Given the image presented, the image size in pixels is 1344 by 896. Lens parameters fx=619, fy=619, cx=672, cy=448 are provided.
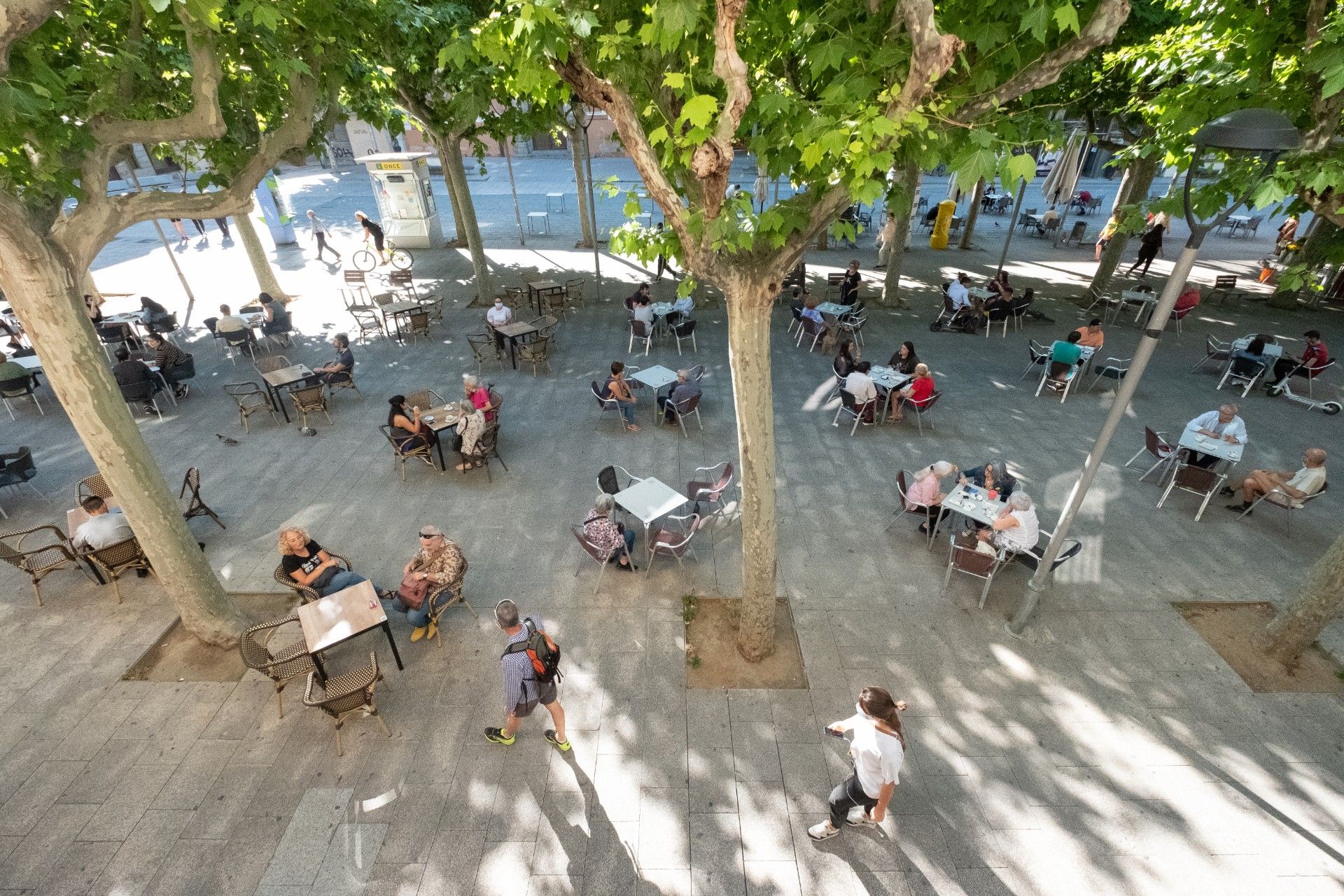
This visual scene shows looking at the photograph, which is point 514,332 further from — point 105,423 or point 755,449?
point 755,449

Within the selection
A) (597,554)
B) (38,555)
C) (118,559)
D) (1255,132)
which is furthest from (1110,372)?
(38,555)

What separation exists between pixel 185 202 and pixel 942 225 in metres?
20.3

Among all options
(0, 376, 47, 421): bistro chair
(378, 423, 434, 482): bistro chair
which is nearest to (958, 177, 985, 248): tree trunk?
(378, 423, 434, 482): bistro chair

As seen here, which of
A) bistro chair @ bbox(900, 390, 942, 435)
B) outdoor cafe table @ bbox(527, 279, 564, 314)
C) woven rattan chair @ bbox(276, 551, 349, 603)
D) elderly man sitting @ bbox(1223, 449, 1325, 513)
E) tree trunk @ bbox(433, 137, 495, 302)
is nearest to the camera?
woven rattan chair @ bbox(276, 551, 349, 603)

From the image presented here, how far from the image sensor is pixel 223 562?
705 centimetres

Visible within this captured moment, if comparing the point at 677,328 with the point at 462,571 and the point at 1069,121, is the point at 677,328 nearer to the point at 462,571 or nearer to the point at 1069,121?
the point at 462,571

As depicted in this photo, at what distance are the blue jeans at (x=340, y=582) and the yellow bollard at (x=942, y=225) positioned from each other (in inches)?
799

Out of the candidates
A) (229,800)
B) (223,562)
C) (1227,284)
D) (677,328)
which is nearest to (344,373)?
(223,562)

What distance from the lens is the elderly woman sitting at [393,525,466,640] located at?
5922mm

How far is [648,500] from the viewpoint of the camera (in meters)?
6.89

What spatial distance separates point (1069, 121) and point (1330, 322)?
27.7 feet

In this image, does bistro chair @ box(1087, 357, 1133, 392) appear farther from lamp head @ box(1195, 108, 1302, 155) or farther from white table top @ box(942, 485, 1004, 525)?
lamp head @ box(1195, 108, 1302, 155)

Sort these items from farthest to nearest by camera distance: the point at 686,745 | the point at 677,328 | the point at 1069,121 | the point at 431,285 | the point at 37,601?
the point at 1069,121, the point at 431,285, the point at 677,328, the point at 37,601, the point at 686,745

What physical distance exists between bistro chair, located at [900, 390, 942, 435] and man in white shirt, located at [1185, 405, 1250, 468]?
120 inches
